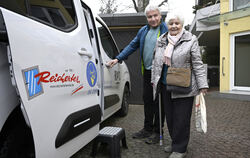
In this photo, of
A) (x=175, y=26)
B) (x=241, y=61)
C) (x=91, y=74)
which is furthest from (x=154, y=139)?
(x=241, y=61)

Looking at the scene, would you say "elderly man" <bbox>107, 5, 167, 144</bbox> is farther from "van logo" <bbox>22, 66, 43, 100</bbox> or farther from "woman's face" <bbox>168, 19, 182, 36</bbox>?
"van logo" <bbox>22, 66, 43, 100</bbox>

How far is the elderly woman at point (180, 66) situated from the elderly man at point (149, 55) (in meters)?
0.40

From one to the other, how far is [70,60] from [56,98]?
1.17 ft

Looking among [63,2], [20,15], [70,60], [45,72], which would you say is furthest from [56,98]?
[63,2]

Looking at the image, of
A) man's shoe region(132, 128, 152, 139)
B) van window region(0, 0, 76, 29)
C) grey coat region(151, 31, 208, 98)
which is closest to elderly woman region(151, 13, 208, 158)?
grey coat region(151, 31, 208, 98)

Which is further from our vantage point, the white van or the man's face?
the man's face

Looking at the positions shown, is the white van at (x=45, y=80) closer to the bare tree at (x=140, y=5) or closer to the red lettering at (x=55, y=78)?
the red lettering at (x=55, y=78)

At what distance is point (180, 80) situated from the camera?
2154 millimetres

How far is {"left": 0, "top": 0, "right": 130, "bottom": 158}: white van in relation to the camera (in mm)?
1173

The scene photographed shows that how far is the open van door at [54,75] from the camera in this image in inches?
46.8

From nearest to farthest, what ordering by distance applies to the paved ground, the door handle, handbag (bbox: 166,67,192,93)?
the door handle < handbag (bbox: 166,67,192,93) < the paved ground

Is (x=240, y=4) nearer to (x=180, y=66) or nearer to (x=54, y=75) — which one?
(x=180, y=66)

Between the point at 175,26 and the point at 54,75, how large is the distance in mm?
1396

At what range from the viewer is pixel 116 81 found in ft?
11.3
